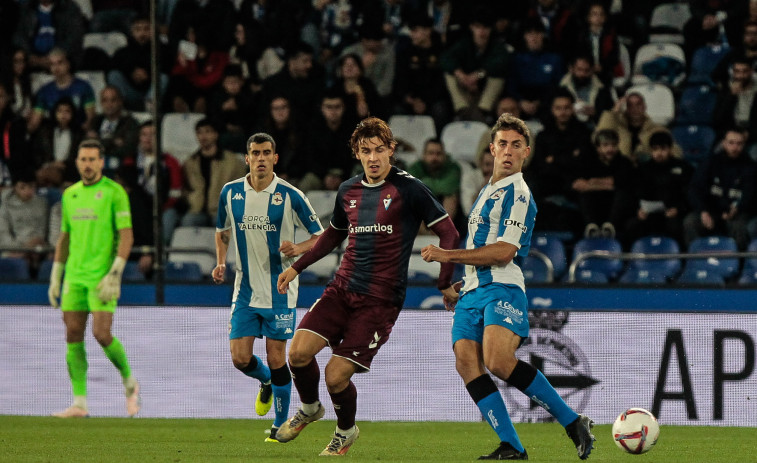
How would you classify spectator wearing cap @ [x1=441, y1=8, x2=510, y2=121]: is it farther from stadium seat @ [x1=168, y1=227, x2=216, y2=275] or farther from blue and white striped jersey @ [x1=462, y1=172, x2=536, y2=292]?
blue and white striped jersey @ [x1=462, y1=172, x2=536, y2=292]

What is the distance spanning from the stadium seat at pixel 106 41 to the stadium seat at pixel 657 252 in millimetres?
7161

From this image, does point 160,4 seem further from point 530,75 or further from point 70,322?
point 70,322

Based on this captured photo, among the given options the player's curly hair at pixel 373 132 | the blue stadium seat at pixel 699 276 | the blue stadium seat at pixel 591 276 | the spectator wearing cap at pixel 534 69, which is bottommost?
the blue stadium seat at pixel 591 276

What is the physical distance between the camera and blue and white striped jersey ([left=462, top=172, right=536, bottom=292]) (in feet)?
20.8

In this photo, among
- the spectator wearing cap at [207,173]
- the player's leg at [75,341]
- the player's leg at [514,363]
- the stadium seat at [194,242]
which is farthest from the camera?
the spectator wearing cap at [207,173]

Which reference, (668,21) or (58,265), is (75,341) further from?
(668,21)

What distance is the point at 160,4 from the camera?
50.5 ft

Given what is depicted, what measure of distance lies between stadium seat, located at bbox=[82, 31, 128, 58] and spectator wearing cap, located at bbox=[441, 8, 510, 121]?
4.34 m

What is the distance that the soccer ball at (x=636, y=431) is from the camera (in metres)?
6.43

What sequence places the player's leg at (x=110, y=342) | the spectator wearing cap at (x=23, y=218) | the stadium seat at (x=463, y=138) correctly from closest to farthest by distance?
the player's leg at (x=110, y=342)
the spectator wearing cap at (x=23, y=218)
the stadium seat at (x=463, y=138)

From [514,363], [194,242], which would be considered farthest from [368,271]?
[194,242]

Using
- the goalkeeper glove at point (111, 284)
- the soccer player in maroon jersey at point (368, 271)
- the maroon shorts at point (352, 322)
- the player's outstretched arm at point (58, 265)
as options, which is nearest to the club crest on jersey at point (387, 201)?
the soccer player in maroon jersey at point (368, 271)

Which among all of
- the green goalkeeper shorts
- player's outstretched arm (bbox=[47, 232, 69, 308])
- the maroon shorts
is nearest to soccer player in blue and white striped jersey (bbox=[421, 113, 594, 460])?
the maroon shorts

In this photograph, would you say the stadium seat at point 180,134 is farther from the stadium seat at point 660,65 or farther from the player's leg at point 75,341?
the stadium seat at point 660,65
